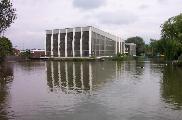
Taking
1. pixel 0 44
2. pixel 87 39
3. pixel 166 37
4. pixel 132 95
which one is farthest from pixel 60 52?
pixel 132 95

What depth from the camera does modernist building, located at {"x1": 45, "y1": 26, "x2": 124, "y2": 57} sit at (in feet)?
508

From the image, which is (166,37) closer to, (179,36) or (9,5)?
(179,36)

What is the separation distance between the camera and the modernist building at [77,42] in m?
155

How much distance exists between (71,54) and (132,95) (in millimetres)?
135062

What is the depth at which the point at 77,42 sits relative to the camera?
15875cm

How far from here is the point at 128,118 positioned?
56.2ft

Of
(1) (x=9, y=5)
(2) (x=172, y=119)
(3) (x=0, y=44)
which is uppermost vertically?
(1) (x=9, y=5)

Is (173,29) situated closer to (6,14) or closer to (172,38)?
(172,38)

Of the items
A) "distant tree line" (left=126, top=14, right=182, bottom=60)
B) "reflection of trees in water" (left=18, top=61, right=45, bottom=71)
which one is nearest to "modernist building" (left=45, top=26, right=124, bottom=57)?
"reflection of trees in water" (left=18, top=61, right=45, bottom=71)

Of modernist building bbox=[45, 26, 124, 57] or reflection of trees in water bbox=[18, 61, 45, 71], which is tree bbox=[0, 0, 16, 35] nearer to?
reflection of trees in water bbox=[18, 61, 45, 71]

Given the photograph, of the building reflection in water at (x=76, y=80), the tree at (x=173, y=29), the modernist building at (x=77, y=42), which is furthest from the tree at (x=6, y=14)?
the modernist building at (x=77, y=42)

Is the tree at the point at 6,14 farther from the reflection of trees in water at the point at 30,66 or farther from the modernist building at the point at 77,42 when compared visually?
the modernist building at the point at 77,42

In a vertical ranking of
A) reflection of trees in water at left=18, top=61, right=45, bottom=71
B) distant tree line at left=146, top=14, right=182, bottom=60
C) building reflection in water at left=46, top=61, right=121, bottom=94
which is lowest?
building reflection in water at left=46, top=61, right=121, bottom=94

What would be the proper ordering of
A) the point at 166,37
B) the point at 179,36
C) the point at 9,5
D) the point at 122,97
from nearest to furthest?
the point at 122,97
the point at 9,5
the point at 179,36
the point at 166,37
